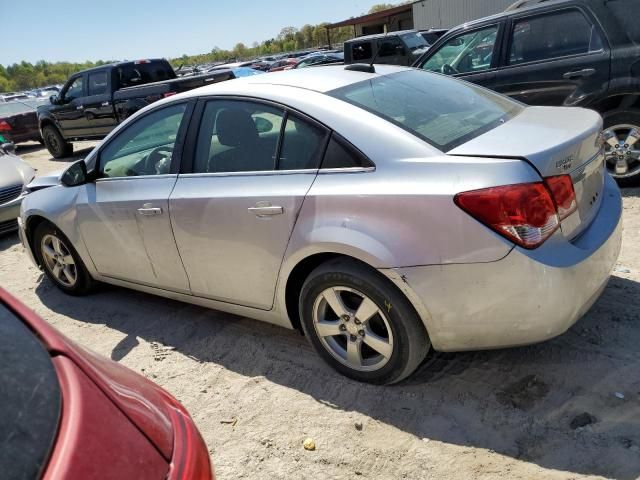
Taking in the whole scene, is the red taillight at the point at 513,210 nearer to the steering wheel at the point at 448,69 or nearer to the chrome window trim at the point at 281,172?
the chrome window trim at the point at 281,172

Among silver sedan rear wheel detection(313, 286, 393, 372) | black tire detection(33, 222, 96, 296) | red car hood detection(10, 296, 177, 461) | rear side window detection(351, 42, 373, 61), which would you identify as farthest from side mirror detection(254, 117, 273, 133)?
rear side window detection(351, 42, 373, 61)

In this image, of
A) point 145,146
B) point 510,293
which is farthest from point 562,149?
point 145,146

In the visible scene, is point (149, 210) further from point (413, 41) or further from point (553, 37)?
point (413, 41)

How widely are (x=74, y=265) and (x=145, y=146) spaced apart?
133cm

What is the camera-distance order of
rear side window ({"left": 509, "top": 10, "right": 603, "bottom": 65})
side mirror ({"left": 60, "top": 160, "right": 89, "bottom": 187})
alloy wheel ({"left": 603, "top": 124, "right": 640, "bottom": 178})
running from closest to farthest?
side mirror ({"left": 60, "top": 160, "right": 89, "bottom": 187})
alloy wheel ({"left": 603, "top": 124, "right": 640, "bottom": 178})
rear side window ({"left": 509, "top": 10, "right": 603, "bottom": 65})

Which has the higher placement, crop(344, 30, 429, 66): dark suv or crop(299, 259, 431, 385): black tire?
crop(344, 30, 429, 66): dark suv

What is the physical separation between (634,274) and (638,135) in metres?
2.01

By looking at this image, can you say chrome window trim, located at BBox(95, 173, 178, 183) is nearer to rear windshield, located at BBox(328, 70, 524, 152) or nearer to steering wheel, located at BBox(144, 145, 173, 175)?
steering wheel, located at BBox(144, 145, 173, 175)

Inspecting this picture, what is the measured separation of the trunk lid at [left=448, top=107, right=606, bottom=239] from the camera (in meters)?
2.38

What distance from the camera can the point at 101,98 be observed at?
11.4 m

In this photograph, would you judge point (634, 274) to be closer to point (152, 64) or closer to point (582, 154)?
point (582, 154)

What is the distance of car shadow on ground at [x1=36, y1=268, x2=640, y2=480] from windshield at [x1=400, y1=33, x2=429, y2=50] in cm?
1330

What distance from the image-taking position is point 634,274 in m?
3.57

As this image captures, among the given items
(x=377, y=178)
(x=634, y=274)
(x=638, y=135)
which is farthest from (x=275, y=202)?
(x=638, y=135)
